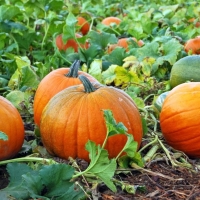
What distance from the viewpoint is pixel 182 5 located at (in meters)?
8.29

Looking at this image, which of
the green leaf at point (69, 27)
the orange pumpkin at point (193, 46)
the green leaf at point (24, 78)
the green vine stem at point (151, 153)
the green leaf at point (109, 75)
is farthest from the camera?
the orange pumpkin at point (193, 46)

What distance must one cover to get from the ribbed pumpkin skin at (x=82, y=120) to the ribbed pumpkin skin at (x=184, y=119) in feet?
0.86

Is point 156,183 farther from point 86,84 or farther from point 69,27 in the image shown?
point 69,27

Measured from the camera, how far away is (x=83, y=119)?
2.54 meters

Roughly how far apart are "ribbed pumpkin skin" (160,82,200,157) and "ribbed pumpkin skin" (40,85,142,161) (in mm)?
262

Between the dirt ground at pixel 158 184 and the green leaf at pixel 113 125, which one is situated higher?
the green leaf at pixel 113 125

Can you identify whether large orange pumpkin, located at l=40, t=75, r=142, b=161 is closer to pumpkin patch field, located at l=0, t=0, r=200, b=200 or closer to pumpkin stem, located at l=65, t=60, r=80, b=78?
pumpkin patch field, located at l=0, t=0, r=200, b=200

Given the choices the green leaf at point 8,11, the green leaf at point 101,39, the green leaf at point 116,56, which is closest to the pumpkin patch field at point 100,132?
the green leaf at point 116,56

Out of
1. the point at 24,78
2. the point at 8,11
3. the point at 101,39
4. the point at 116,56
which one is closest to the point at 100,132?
the point at 24,78

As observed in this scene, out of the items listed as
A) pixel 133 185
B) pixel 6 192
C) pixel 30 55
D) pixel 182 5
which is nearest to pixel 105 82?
pixel 30 55

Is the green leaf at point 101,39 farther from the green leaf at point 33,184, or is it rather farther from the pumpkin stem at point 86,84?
the green leaf at point 33,184

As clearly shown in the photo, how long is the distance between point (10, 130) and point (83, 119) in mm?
365

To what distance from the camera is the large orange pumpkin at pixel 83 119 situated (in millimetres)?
2539

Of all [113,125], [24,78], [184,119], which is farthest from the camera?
[24,78]
